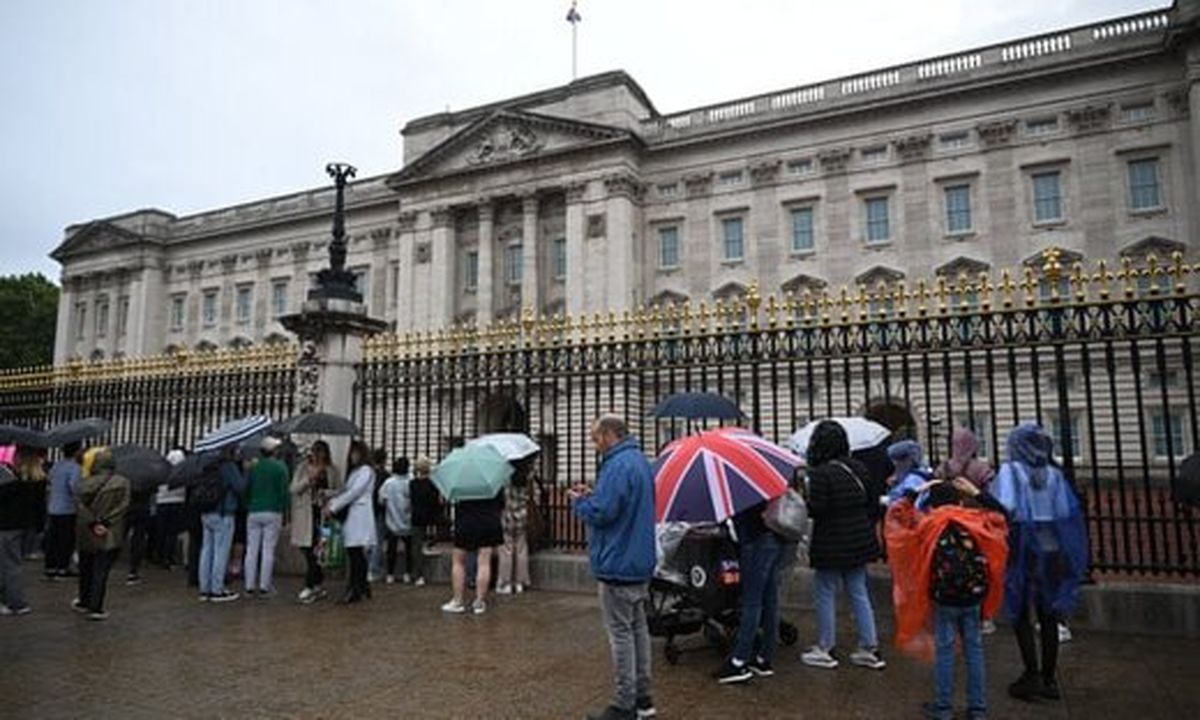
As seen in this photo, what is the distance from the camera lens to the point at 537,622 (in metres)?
8.19

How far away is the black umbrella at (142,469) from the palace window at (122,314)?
52.8 m

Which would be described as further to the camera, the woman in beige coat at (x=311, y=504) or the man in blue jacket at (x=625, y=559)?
the woman in beige coat at (x=311, y=504)

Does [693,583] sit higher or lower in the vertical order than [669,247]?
lower

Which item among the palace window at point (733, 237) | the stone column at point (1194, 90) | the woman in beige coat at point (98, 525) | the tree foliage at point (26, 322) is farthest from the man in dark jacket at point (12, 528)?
the tree foliage at point (26, 322)

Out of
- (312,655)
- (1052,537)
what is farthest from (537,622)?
(1052,537)

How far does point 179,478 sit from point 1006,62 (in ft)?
112

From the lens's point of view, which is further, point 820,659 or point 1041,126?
point 1041,126

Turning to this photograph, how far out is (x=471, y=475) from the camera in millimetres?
8547

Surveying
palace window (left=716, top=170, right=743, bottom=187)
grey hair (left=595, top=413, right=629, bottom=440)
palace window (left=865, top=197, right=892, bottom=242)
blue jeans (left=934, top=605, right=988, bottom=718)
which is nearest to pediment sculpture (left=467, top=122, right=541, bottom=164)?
palace window (left=716, top=170, right=743, bottom=187)

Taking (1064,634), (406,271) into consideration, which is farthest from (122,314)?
(1064,634)

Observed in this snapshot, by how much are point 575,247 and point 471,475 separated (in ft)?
106

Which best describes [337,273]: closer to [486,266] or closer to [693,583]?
[693,583]

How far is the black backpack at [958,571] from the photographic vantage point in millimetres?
4969

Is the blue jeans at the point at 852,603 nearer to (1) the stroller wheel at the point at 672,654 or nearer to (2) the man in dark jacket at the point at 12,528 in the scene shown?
(1) the stroller wheel at the point at 672,654
